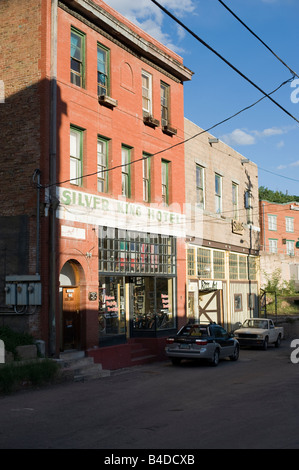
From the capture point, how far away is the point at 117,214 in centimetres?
2059

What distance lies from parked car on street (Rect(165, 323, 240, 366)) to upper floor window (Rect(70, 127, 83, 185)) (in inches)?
255

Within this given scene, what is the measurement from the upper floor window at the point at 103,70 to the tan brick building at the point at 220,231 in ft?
20.9

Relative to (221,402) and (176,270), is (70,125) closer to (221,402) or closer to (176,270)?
(176,270)

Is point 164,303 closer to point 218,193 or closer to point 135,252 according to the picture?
point 135,252

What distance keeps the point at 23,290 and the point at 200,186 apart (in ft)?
43.6

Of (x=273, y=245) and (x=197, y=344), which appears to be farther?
(x=273, y=245)

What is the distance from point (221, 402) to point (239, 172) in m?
22.5

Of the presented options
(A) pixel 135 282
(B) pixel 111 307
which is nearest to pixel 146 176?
(A) pixel 135 282

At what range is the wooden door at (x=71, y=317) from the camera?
720 inches

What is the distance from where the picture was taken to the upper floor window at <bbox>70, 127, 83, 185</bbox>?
18797 millimetres

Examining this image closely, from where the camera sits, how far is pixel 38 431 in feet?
30.9

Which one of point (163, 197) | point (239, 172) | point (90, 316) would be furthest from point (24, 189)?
point (239, 172)

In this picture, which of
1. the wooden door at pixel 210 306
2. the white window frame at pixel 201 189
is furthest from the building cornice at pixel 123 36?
the wooden door at pixel 210 306

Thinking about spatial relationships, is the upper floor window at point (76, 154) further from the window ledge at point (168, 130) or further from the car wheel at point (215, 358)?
the car wheel at point (215, 358)
